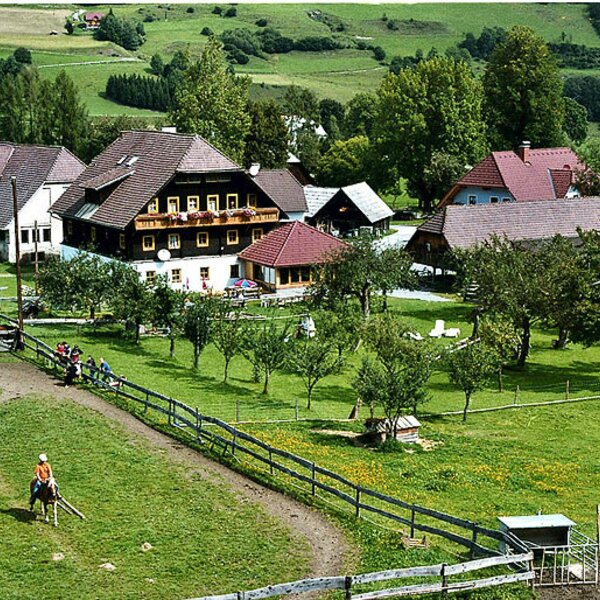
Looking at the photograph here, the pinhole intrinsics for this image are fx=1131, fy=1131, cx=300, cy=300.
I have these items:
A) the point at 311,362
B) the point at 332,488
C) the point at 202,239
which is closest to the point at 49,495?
the point at 332,488

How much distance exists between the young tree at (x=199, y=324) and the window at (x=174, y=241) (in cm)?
1954

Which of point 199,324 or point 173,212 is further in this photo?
point 173,212

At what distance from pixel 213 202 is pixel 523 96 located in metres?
50.9

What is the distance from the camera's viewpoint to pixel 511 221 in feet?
258

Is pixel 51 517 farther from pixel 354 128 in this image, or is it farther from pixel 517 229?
pixel 354 128

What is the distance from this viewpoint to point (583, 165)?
97875 millimetres

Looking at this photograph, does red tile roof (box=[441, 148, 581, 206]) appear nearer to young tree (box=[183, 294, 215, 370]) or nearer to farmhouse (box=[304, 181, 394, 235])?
farmhouse (box=[304, 181, 394, 235])

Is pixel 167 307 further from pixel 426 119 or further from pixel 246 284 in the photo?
pixel 426 119

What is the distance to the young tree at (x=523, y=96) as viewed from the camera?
11262cm

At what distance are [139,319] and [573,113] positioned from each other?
112 metres

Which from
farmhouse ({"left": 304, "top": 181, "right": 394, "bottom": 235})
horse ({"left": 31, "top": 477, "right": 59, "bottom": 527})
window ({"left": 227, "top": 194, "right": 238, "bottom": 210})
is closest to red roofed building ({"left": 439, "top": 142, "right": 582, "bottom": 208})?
farmhouse ({"left": 304, "top": 181, "right": 394, "bottom": 235})

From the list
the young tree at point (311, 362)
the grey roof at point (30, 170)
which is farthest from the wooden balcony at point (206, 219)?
the young tree at point (311, 362)

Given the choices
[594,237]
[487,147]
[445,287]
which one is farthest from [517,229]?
[487,147]

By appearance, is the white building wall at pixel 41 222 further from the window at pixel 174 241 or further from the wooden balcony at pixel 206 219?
the wooden balcony at pixel 206 219
